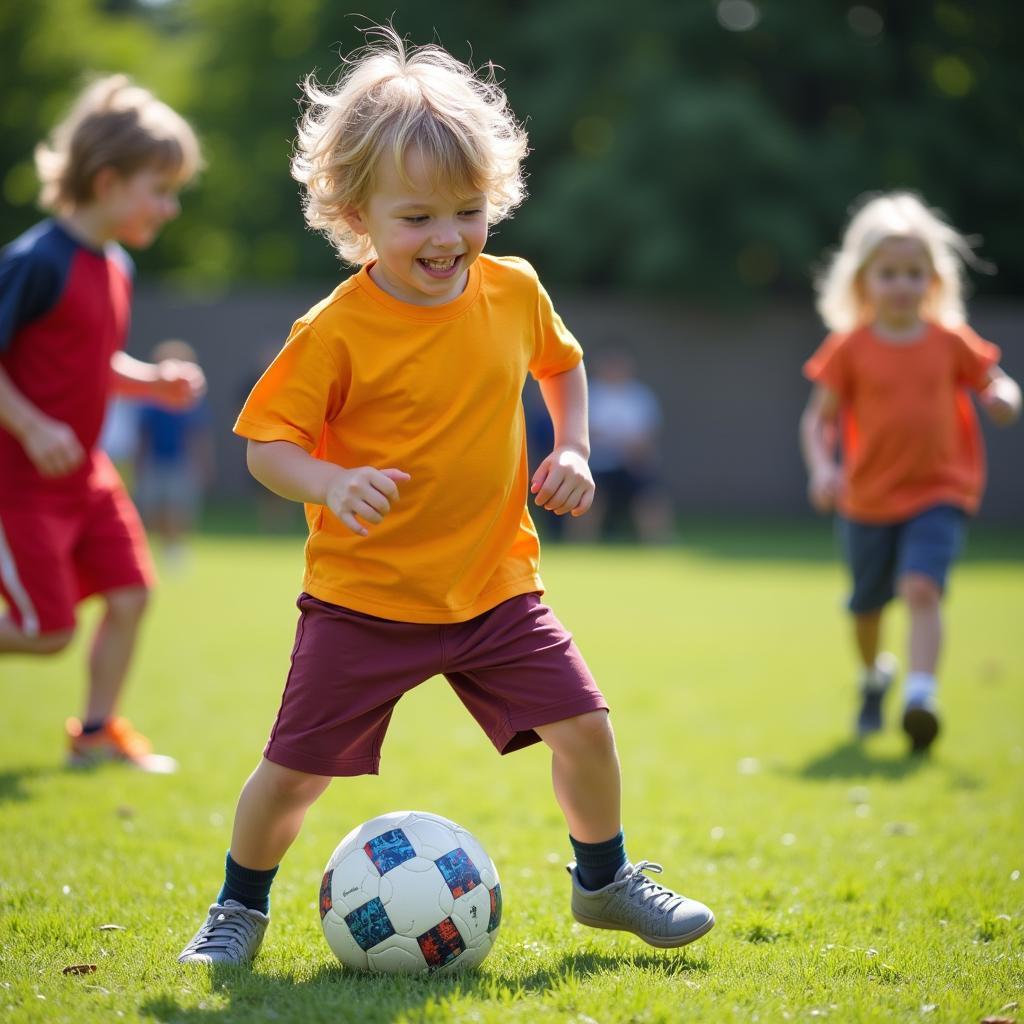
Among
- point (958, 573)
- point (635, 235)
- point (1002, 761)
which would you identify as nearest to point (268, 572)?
point (958, 573)

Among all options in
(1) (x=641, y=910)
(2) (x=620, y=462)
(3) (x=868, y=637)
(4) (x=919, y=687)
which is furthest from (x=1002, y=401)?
(2) (x=620, y=462)

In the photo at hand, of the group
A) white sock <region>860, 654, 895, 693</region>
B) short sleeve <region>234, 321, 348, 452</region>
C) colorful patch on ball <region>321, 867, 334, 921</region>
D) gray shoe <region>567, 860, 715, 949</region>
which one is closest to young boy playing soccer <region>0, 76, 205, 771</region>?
short sleeve <region>234, 321, 348, 452</region>

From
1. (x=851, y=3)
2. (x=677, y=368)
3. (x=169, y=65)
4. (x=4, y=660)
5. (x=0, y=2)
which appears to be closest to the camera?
(x=4, y=660)

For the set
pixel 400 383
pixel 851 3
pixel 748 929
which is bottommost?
pixel 748 929

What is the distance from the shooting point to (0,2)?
28.0 metres

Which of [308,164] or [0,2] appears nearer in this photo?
[308,164]

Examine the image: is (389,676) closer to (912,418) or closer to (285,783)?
(285,783)

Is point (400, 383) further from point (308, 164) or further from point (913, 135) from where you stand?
point (913, 135)

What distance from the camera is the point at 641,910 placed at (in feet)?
11.1

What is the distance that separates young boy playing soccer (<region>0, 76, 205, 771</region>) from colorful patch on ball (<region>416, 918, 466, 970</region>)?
7.88ft

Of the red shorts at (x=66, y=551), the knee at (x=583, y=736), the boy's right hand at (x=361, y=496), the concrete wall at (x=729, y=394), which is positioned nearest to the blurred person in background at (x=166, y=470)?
the concrete wall at (x=729, y=394)

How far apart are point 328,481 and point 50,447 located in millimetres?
2087

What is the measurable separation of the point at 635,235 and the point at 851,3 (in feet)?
20.1

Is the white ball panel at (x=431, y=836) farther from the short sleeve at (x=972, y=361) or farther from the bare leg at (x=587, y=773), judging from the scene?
the short sleeve at (x=972, y=361)
